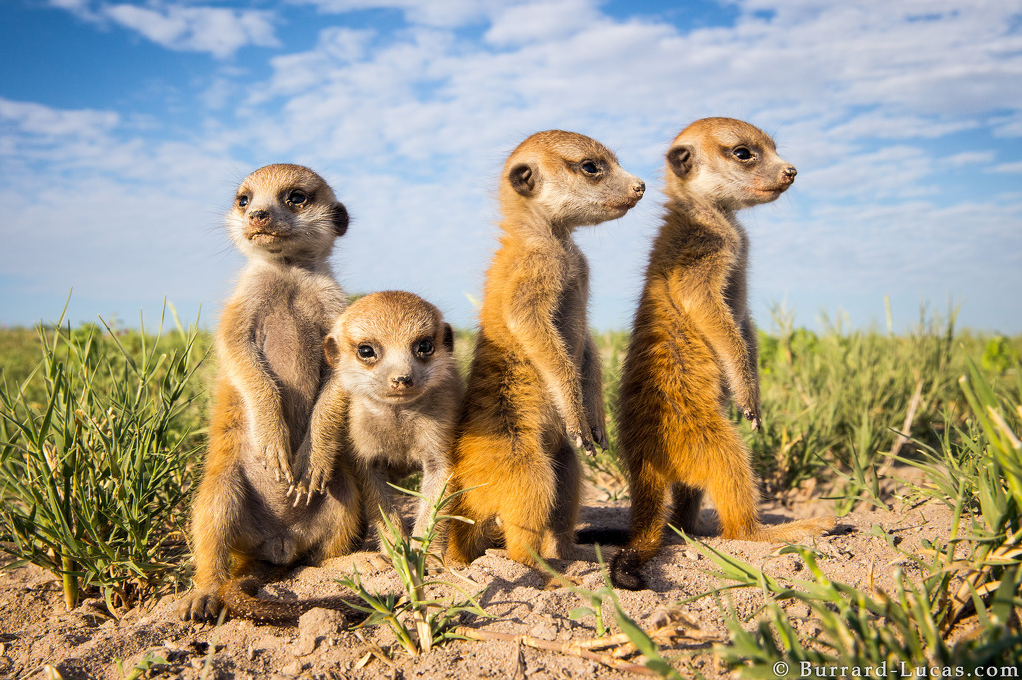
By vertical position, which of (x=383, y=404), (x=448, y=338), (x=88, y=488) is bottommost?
(x=88, y=488)

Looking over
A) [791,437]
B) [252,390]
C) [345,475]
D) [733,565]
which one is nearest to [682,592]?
[733,565]

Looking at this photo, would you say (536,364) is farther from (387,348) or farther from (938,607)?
(938,607)

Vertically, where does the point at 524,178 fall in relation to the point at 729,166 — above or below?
below

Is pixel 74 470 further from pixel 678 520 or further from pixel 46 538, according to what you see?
pixel 678 520

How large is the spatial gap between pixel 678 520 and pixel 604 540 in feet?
1.46

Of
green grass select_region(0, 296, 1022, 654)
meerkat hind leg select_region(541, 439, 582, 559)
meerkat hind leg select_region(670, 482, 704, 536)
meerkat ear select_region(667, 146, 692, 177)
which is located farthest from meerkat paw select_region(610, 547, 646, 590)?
meerkat ear select_region(667, 146, 692, 177)

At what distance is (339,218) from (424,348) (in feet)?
3.27

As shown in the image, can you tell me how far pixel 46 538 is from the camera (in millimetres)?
2842

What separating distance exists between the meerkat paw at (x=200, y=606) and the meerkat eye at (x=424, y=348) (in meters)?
1.29

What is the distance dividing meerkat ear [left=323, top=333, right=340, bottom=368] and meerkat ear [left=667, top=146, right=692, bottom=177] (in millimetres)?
2241

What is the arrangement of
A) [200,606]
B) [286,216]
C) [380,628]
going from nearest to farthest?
1. [380,628]
2. [200,606]
3. [286,216]

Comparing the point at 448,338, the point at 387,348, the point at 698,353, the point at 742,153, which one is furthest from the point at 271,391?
the point at 742,153

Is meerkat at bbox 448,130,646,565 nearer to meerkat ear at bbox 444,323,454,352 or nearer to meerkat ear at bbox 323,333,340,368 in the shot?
meerkat ear at bbox 444,323,454,352

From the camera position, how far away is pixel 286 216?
3.34 m
